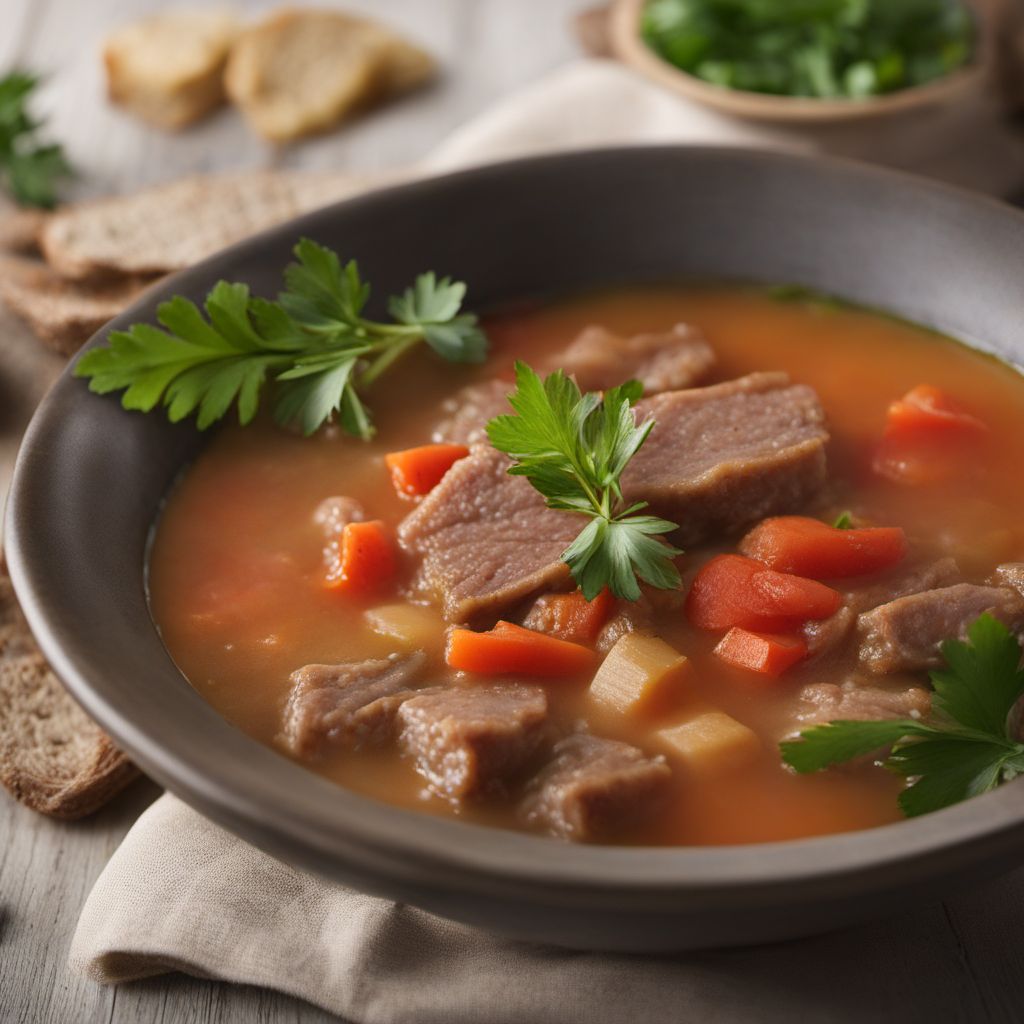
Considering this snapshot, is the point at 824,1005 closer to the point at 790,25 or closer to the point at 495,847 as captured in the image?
the point at 495,847

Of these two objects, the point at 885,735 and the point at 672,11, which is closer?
the point at 885,735

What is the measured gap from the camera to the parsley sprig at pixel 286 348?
11.7ft

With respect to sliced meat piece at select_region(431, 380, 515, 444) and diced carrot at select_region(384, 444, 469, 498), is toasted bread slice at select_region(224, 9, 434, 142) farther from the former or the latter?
diced carrot at select_region(384, 444, 469, 498)

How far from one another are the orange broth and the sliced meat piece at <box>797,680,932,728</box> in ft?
0.16

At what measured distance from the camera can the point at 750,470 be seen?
11.1ft

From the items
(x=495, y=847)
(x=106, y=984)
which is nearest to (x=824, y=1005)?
(x=495, y=847)

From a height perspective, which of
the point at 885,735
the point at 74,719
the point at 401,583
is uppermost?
the point at 885,735

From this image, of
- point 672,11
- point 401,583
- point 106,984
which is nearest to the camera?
point 106,984

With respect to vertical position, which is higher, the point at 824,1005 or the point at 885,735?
the point at 885,735

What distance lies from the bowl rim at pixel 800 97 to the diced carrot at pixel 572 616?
265 centimetres

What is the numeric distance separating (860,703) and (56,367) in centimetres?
309

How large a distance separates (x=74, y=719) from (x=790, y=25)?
409 cm

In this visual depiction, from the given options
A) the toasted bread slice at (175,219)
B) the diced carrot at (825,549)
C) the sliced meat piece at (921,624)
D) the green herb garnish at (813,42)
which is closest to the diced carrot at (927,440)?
the diced carrot at (825,549)

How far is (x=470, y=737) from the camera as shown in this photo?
2771 mm
